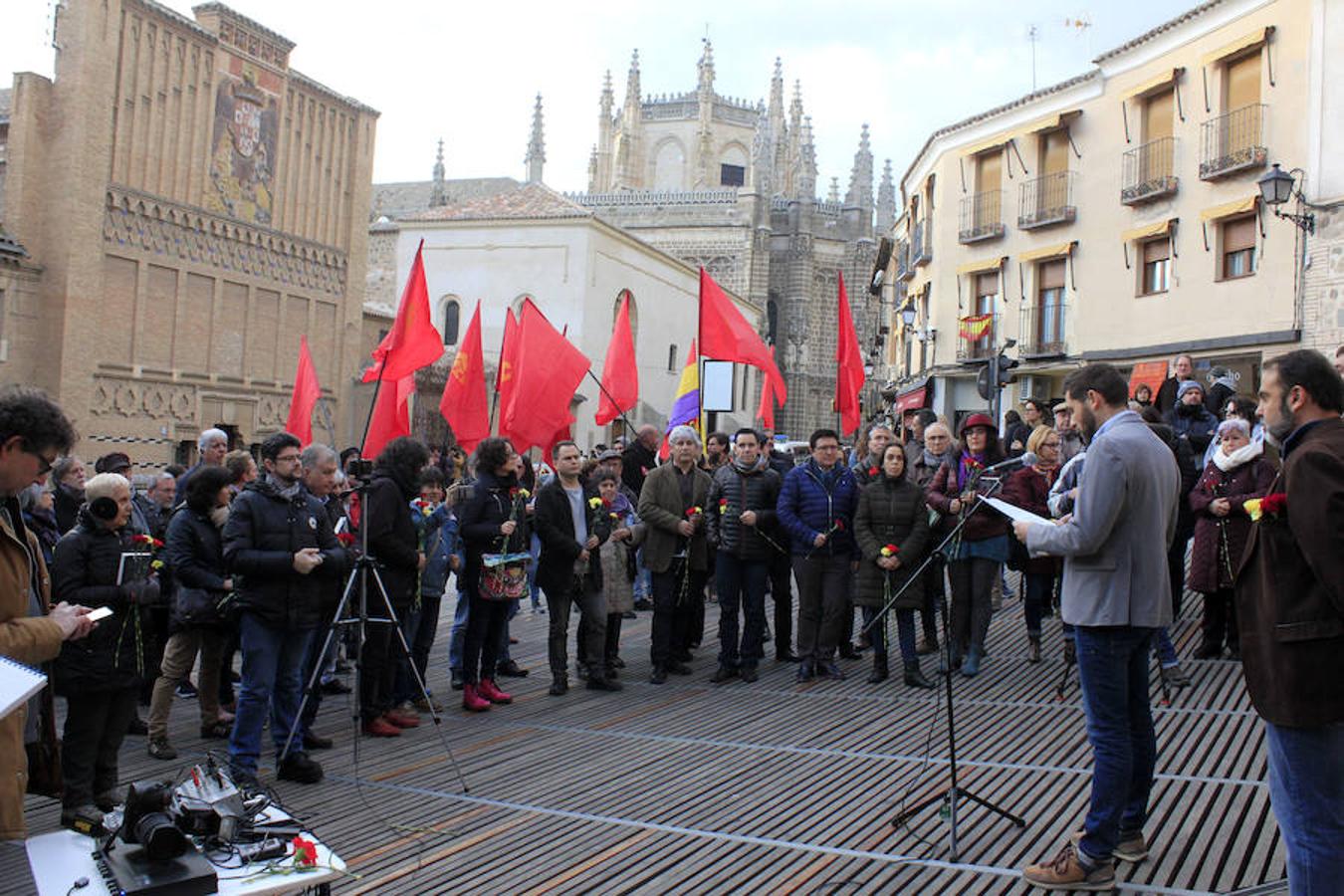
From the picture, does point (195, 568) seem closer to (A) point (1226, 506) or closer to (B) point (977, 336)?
(A) point (1226, 506)

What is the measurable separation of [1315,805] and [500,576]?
19.6 ft

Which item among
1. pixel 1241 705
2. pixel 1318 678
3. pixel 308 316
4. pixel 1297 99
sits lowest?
pixel 1241 705

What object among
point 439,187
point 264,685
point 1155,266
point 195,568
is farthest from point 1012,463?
point 439,187

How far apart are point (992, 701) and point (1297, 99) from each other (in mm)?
16247

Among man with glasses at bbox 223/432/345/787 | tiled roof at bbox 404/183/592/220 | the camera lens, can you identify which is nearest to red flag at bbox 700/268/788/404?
man with glasses at bbox 223/432/345/787

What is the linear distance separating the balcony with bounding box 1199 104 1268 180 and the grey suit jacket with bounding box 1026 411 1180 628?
18.0m

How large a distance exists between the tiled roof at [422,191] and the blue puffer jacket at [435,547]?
67783 millimetres

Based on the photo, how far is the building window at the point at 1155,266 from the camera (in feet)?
72.2

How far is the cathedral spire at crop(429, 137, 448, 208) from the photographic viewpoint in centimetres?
6850

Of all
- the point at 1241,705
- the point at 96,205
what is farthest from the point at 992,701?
the point at 96,205

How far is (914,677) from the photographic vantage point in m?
8.71

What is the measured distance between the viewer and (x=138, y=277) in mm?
27188

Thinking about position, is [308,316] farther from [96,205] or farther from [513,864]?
[513,864]

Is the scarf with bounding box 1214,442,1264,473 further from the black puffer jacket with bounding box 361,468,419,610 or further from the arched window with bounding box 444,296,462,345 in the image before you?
the arched window with bounding box 444,296,462,345
